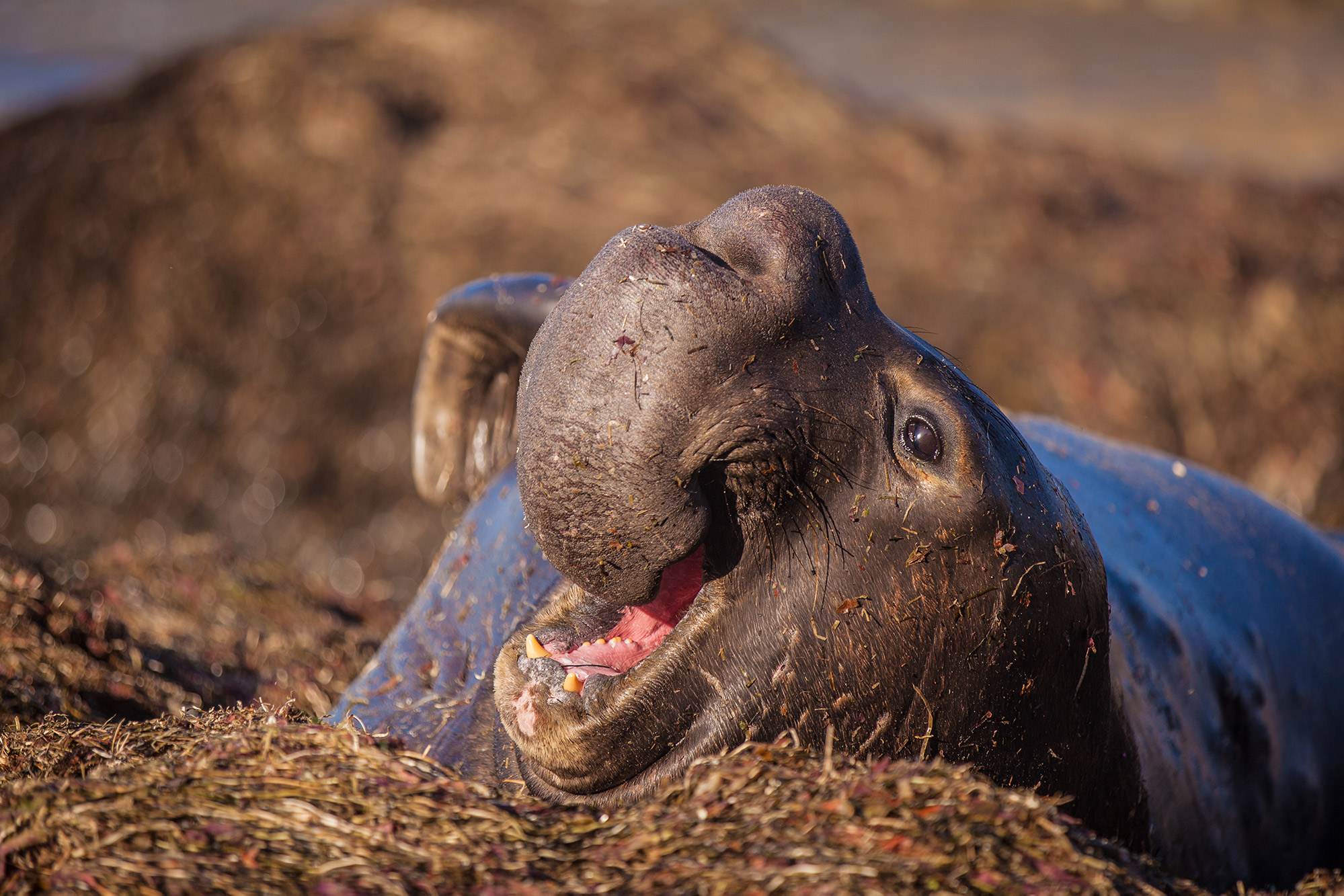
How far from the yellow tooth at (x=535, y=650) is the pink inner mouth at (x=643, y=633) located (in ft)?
0.07

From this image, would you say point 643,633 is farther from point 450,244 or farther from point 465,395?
point 450,244

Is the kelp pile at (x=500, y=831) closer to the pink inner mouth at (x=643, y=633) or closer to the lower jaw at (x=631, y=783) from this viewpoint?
the lower jaw at (x=631, y=783)

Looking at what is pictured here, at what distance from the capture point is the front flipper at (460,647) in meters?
3.19

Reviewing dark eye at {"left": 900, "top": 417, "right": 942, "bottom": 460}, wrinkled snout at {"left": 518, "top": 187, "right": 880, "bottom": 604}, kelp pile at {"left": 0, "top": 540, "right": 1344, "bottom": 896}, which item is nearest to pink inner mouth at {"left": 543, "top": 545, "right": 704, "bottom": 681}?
wrinkled snout at {"left": 518, "top": 187, "right": 880, "bottom": 604}

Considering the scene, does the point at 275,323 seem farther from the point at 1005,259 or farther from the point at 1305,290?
the point at 1305,290

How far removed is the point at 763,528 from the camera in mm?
2525

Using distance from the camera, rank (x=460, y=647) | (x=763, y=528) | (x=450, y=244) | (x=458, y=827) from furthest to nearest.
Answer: (x=450, y=244), (x=460, y=647), (x=763, y=528), (x=458, y=827)

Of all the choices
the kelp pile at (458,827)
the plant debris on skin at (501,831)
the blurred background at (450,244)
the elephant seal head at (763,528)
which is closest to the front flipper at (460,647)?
the elephant seal head at (763,528)

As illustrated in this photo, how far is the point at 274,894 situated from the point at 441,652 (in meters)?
1.70

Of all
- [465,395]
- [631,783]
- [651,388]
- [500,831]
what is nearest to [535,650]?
[631,783]

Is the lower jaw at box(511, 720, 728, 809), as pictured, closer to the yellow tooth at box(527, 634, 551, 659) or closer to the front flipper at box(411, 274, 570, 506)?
the yellow tooth at box(527, 634, 551, 659)

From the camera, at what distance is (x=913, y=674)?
2.66 meters

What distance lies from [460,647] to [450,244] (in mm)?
8106

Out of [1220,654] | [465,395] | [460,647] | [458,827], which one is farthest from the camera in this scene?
[465,395]
